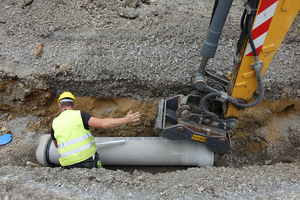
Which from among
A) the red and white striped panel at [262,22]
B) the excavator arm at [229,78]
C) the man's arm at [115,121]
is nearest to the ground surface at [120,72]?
the excavator arm at [229,78]

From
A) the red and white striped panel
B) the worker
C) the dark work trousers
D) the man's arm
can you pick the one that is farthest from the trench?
the red and white striped panel

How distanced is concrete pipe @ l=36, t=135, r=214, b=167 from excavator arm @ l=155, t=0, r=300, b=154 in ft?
1.13

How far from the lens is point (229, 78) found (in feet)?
10.3

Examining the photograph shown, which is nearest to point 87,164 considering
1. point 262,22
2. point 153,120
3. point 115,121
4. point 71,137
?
Result: point 71,137

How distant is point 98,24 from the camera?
4906 mm

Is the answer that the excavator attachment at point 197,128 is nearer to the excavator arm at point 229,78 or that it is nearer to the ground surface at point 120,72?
the excavator arm at point 229,78

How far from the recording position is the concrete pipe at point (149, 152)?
12.0ft

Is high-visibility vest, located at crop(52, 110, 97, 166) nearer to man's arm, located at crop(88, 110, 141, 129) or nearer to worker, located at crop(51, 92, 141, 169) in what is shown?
worker, located at crop(51, 92, 141, 169)

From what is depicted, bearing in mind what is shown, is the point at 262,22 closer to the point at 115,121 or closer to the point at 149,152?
the point at 115,121

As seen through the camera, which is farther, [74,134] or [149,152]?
[149,152]

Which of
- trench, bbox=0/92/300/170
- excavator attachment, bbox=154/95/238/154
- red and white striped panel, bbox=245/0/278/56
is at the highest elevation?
red and white striped panel, bbox=245/0/278/56

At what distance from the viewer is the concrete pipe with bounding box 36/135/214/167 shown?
144 inches

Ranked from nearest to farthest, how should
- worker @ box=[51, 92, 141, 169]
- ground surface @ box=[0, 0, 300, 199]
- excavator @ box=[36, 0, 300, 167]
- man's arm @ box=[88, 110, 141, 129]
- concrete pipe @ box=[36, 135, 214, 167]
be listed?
1. excavator @ box=[36, 0, 300, 167]
2. man's arm @ box=[88, 110, 141, 129]
3. worker @ box=[51, 92, 141, 169]
4. concrete pipe @ box=[36, 135, 214, 167]
5. ground surface @ box=[0, 0, 300, 199]

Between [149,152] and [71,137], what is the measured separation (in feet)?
4.48
